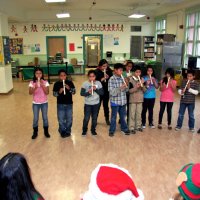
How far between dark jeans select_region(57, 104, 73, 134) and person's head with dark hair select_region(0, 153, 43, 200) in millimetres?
3200

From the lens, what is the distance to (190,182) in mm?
1243

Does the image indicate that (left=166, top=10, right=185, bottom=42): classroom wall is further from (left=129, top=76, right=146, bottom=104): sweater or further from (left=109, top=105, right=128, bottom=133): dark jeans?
(left=109, top=105, right=128, bottom=133): dark jeans

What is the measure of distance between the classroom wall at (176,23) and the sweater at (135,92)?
664 cm

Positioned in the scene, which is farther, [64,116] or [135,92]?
[135,92]

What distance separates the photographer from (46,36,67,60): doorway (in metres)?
13.4

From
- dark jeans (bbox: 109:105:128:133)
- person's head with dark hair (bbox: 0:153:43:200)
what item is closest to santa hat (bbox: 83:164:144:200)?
person's head with dark hair (bbox: 0:153:43:200)

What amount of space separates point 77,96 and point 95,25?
6312mm

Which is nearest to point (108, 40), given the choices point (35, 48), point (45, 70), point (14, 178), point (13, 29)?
point (35, 48)

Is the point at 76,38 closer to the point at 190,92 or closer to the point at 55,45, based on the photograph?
the point at 55,45

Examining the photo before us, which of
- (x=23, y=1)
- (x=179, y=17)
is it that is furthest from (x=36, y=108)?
(x=179, y=17)

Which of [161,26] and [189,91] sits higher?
[161,26]

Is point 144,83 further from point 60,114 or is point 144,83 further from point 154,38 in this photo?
point 154,38

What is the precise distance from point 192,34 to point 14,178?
32.5ft

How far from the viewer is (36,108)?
4.43 m
